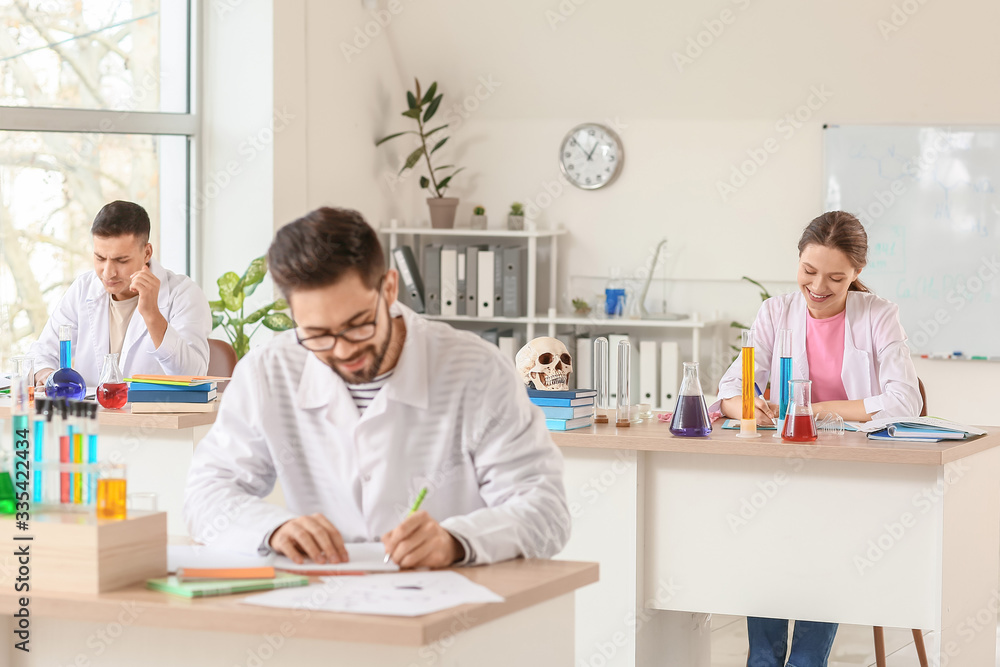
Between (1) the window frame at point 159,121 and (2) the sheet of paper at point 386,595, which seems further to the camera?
(1) the window frame at point 159,121

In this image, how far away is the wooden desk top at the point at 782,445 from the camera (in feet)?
8.78

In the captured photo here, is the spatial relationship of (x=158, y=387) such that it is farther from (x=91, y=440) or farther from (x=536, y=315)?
(x=536, y=315)

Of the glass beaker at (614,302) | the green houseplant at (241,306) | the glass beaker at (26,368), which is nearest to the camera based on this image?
the glass beaker at (26,368)

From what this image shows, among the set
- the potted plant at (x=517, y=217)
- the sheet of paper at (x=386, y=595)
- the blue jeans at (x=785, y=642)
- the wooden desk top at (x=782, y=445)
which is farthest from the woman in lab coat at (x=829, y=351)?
the potted plant at (x=517, y=217)

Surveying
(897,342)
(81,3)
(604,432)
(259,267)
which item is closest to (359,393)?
(604,432)

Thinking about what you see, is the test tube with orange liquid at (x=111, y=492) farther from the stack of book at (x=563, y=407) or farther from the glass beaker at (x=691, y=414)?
the glass beaker at (x=691, y=414)

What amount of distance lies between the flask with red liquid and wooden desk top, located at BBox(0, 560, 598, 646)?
1.67 meters

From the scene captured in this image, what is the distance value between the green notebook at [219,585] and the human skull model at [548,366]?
5.36 feet

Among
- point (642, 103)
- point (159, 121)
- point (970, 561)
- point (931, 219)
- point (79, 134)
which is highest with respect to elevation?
point (642, 103)

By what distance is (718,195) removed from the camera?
18.0 feet

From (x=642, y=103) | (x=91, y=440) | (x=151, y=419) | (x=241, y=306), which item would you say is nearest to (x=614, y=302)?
(x=642, y=103)

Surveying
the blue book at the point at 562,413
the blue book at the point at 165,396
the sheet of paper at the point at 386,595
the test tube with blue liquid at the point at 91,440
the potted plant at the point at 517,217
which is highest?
the potted plant at the point at 517,217

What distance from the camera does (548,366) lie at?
3.10 m

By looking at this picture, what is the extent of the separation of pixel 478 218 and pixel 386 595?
4.49m
